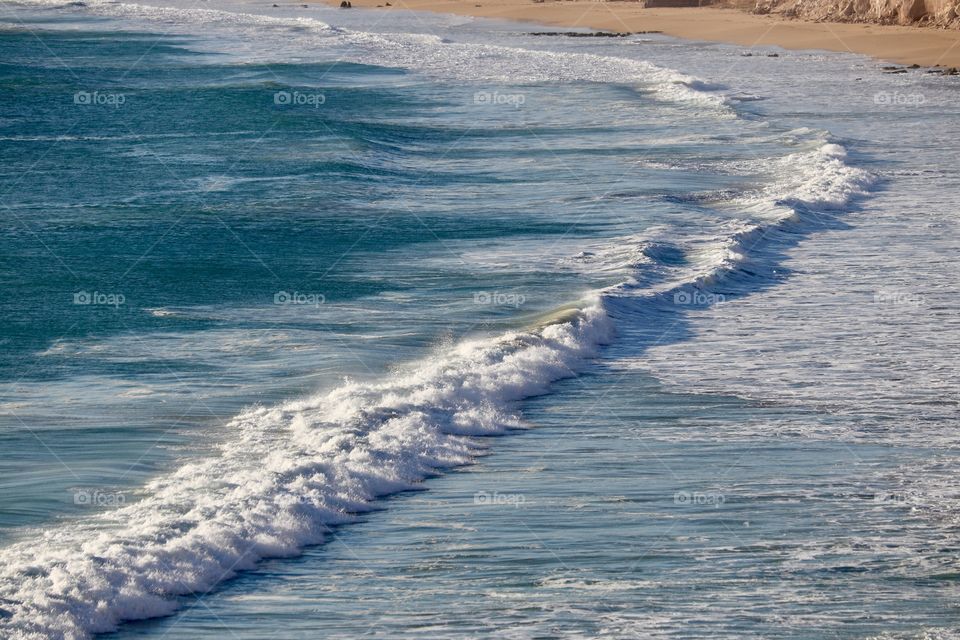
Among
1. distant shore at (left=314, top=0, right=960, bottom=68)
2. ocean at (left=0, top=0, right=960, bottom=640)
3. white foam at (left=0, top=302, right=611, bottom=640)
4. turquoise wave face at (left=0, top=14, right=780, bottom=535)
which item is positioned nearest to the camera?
white foam at (left=0, top=302, right=611, bottom=640)

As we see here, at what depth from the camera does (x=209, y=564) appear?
26.5 feet

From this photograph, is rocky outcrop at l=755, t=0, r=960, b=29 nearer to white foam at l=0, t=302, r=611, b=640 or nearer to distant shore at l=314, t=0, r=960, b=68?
distant shore at l=314, t=0, r=960, b=68

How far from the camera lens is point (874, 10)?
163 ft

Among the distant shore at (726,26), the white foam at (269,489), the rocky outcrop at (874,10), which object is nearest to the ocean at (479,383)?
the white foam at (269,489)

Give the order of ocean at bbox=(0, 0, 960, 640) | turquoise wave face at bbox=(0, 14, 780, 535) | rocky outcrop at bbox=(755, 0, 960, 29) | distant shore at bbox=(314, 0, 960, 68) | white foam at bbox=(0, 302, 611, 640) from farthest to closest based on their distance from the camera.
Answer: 1. rocky outcrop at bbox=(755, 0, 960, 29)
2. distant shore at bbox=(314, 0, 960, 68)
3. turquoise wave face at bbox=(0, 14, 780, 535)
4. ocean at bbox=(0, 0, 960, 640)
5. white foam at bbox=(0, 302, 611, 640)

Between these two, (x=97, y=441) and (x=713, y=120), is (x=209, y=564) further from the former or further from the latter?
(x=713, y=120)

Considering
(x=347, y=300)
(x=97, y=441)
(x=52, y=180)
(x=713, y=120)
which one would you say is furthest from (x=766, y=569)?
(x=713, y=120)

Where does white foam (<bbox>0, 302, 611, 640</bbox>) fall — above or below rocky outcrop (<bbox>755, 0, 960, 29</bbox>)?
below

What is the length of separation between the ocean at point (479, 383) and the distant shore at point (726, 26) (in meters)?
16.8

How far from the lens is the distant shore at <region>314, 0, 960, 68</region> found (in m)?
43.2

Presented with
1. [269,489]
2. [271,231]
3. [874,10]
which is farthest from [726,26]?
[269,489]

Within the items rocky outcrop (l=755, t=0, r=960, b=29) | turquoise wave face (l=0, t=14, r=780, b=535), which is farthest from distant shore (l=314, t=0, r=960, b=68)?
turquoise wave face (l=0, t=14, r=780, b=535)

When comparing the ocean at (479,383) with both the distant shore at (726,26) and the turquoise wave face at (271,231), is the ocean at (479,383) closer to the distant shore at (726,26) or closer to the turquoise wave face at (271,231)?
the turquoise wave face at (271,231)

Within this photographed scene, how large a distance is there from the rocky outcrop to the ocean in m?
20.3
